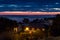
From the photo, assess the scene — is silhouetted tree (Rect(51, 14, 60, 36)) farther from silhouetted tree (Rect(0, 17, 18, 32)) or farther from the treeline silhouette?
silhouetted tree (Rect(0, 17, 18, 32))

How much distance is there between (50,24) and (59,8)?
1.88 meters

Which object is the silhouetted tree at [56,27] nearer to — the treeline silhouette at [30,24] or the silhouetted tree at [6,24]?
the treeline silhouette at [30,24]

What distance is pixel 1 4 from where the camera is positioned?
492 cm

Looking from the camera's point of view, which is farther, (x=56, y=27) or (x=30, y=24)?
(x=30, y=24)

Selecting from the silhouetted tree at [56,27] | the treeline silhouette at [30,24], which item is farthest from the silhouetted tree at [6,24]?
the silhouetted tree at [56,27]

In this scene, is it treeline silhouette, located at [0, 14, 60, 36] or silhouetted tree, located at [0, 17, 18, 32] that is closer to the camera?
treeline silhouette, located at [0, 14, 60, 36]

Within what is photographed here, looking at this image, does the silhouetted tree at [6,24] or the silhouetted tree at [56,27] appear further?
the silhouetted tree at [6,24]

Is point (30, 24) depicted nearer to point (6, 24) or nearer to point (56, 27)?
point (6, 24)

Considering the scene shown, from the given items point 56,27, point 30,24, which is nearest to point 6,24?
point 30,24

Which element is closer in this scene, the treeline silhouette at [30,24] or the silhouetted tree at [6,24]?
the treeline silhouette at [30,24]

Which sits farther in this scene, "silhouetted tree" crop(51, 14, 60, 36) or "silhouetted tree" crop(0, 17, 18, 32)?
"silhouetted tree" crop(0, 17, 18, 32)

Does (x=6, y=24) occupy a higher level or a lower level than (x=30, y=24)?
higher

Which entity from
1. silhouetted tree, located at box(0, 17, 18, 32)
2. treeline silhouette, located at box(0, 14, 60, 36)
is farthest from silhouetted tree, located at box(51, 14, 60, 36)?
silhouetted tree, located at box(0, 17, 18, 32)

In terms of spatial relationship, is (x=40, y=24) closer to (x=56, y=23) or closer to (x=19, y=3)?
(x=56, y=23)
